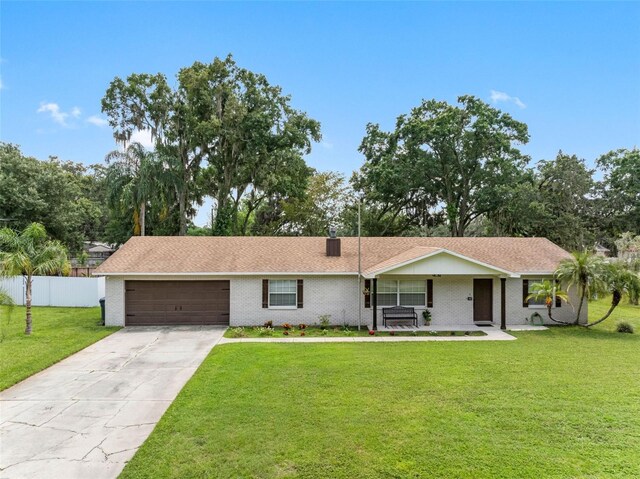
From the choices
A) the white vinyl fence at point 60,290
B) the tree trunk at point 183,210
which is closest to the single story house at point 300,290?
the white vinyl fence at point 60,290

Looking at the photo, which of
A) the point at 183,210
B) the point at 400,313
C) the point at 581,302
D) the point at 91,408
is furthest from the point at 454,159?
the point at 91,408

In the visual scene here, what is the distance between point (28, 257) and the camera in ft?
45.2

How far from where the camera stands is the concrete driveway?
5758mm

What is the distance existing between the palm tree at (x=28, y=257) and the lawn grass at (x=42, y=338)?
3.17ft

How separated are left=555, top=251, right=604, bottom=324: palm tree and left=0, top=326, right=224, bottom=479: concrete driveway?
14.3 meters

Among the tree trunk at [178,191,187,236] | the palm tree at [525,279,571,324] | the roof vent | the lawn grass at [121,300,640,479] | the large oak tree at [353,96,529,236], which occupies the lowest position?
the lawn grass at [121,300,640,479]

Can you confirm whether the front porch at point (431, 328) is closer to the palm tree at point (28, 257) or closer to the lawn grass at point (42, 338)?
the lawn grass at point (42, 338)

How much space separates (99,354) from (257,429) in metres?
7.91

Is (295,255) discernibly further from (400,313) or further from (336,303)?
(400,313)

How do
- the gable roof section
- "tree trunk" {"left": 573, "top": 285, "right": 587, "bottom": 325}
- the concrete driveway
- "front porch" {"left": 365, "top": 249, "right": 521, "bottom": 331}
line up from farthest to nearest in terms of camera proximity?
1. "front porch" {"left": 365, "top": 249, "right": 521, "bottom": 331}
2. "tree trunk" {"left": 573, "top": 285, "right": 587, "bottom": 325}
3. the gable roof section
4. the concrete driveway

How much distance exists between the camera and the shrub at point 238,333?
14.5 m

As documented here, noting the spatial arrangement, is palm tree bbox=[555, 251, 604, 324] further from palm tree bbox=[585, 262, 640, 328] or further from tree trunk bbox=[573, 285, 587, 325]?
→ palm tree bbox=[585, 262, 640, 328]

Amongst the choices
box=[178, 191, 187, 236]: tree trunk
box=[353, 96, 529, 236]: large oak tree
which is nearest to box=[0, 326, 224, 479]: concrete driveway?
box=[178, 191, 187, 236]: tree trunk

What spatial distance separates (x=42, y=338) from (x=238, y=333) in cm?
678
